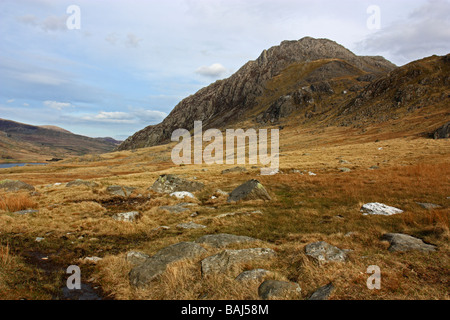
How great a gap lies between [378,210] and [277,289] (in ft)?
39.8

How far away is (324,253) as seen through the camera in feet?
29.4

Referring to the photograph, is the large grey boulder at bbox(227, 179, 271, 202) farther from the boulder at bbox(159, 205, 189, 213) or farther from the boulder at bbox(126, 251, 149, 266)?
the boulder at bbox(126, 251, 149, 266)

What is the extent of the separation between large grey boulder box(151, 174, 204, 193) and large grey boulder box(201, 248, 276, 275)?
19.6 meters

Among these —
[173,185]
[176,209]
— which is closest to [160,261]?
[176,209]

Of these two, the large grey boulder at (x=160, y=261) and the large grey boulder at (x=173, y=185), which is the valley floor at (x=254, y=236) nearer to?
the large grey boulder at (x=160, y=261)

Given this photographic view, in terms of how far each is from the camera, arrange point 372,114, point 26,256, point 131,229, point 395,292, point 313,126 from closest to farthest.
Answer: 1. point 395,292
2. point 26,256
3. point 131,229
4. point 372,114
5. point 313,126

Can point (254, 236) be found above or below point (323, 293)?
below

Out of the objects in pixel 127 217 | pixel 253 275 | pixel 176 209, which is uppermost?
pixel 253 275

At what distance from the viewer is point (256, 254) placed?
965cm

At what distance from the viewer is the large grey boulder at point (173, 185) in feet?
93.9

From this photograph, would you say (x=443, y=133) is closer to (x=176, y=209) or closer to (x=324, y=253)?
(x=176, y=209)
